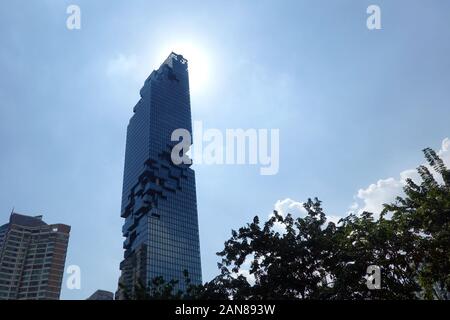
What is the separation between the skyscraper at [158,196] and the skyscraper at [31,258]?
25121 mm

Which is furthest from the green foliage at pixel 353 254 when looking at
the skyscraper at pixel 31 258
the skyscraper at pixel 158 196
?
the skyscraper at pixel 31 258

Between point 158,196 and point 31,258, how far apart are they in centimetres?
5532

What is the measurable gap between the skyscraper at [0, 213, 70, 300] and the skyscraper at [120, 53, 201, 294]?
25121 mm

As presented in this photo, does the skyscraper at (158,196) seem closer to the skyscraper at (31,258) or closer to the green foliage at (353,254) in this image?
the skyscraper at (31,258)

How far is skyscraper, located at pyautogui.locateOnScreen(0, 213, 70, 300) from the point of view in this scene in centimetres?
13525

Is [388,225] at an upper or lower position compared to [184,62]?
lower

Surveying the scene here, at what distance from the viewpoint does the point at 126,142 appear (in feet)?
525

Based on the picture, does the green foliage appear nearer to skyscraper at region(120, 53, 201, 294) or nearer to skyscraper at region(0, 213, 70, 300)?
skyscraper at region(120, 53, 201, 294)

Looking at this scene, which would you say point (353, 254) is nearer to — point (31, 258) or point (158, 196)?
point (158, 196)

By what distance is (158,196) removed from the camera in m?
137

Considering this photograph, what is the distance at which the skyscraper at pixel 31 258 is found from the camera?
135m
